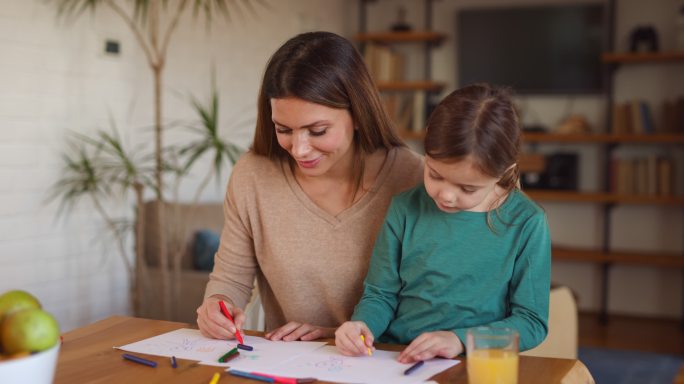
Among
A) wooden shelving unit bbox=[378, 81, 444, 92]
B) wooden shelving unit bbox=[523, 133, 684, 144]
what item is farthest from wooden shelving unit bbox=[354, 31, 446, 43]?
wooden shelving unit bbox=[523, 133, 684, 144]

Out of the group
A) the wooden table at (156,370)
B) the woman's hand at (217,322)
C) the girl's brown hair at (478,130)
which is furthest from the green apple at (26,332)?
the girl's brown hair at (478,130)

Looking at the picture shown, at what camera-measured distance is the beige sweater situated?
1.68m

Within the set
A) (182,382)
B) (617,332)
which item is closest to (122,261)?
(182,382)

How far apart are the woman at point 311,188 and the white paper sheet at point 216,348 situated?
0.41 feet

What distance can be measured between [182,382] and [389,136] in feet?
2.58

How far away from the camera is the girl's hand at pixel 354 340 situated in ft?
4.13

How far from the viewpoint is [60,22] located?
3.14 m

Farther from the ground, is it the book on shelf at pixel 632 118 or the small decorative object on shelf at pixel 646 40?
the small decorative object on shelf at pixel 646 40

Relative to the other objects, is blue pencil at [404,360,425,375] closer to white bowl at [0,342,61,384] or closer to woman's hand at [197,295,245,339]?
woman's hand at [197,295,245,339]

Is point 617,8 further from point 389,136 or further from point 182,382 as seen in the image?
point 182,382

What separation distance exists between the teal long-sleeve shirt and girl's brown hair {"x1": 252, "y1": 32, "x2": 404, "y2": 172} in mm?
241

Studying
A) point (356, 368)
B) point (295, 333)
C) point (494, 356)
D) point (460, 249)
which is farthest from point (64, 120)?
point (494, 356)

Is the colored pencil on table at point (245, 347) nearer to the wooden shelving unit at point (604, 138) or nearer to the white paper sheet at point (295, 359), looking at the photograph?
the white paper sheet at point (295, 359)

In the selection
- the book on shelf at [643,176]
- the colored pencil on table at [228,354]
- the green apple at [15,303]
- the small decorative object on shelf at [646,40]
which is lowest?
the book on shelf at [643,176]
